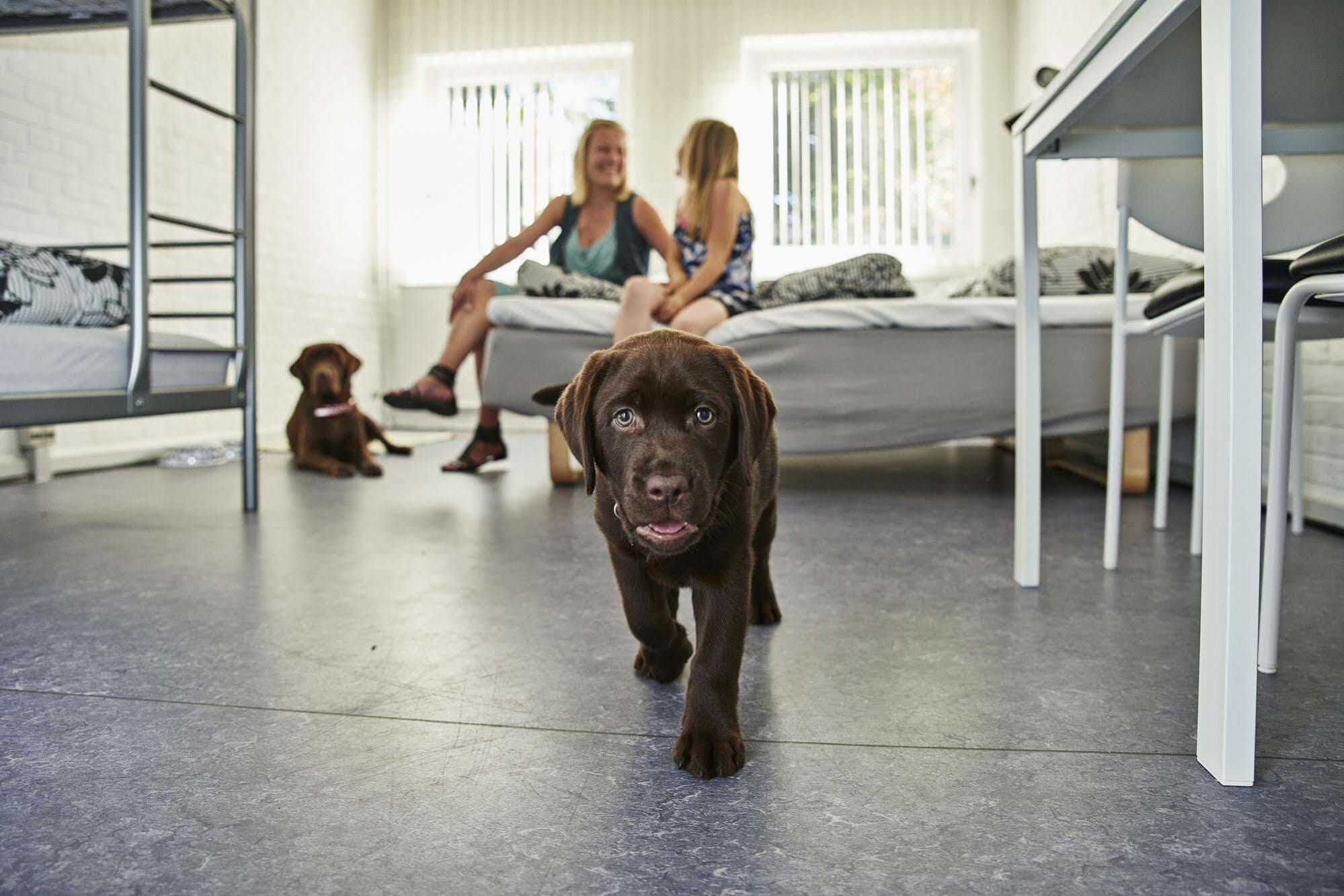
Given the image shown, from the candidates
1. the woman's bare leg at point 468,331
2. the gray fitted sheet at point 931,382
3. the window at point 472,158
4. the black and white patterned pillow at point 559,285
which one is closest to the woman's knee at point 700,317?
the gray fitted sheet at point 931,382

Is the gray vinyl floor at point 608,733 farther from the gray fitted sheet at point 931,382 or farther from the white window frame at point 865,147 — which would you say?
the white window frame at point 865,147

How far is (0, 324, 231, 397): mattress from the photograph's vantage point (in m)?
2.24

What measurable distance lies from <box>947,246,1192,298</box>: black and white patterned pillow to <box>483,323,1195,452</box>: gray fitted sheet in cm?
28

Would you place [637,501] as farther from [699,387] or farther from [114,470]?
[114,470]

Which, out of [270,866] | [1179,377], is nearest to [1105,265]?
[1179,377]

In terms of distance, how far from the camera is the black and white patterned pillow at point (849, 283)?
12.5 ft

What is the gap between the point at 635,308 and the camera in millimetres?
3781

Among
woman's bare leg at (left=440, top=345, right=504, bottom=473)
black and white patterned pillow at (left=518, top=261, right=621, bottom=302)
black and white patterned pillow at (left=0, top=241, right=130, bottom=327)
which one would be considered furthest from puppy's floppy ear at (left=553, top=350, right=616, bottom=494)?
woman's bare leg at (left=440, top=345, right=504, bottom=473)

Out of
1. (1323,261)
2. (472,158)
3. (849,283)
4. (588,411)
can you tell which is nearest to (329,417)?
(849,283)

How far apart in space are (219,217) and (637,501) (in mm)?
5320

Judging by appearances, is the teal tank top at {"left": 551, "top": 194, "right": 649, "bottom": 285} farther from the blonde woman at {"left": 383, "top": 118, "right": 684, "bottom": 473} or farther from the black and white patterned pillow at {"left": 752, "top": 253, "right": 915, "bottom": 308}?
the black and white patterned pillow at {"left": 752, "top": 253, "right": 915, "bottom": 308}

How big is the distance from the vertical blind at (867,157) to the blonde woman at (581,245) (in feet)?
11.7

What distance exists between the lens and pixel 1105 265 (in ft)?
11.9

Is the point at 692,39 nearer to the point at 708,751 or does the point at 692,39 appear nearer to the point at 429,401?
the point at 429,401
